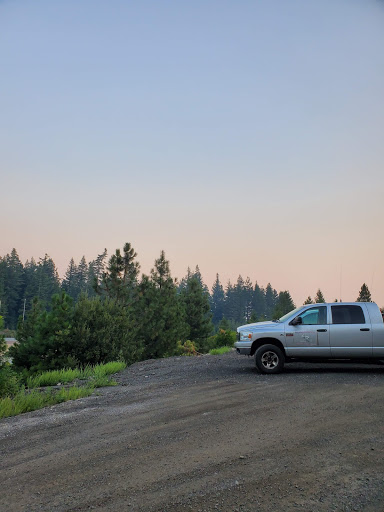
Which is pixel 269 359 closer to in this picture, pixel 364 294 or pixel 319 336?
pixel 319 336

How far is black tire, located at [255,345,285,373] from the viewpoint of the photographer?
454 inches

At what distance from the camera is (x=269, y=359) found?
1168cm

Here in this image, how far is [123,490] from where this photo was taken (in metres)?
4.60

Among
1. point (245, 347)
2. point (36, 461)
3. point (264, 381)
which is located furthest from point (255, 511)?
point (245, 347)

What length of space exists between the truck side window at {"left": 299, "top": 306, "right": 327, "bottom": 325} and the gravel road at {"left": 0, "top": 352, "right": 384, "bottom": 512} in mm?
1991

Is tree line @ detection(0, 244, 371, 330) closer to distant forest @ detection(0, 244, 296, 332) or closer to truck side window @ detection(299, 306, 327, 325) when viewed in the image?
distant forest @ detection(0, 244, 296, 332)

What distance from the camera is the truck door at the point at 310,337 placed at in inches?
448

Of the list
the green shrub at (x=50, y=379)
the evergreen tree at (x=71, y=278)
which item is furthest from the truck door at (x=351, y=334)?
the evergreen tree at (x=71, y=278)

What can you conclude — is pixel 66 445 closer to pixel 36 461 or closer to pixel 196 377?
pixel 36 461

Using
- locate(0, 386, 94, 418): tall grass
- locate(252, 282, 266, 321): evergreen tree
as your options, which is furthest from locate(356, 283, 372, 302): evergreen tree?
locate(252, 282, 266, 321): evergreen tree

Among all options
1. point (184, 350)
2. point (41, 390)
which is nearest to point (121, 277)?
point (184, 350)

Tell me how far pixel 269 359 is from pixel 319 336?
1479 millimetres

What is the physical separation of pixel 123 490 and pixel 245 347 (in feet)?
24.7

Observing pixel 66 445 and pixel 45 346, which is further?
pixel 45 346
